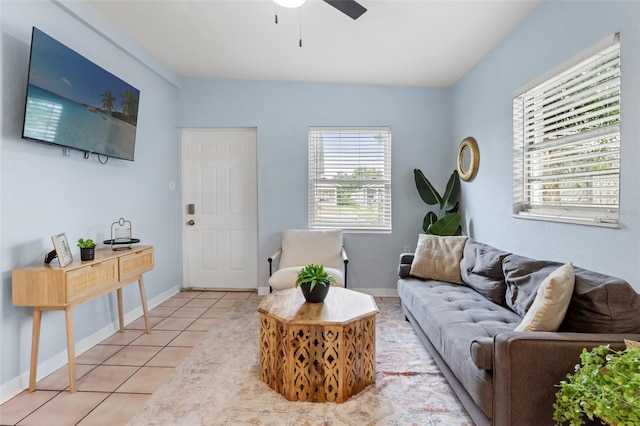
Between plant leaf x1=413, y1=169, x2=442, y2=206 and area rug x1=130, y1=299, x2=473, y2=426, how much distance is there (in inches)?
73.2

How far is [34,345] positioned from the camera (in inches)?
81.7

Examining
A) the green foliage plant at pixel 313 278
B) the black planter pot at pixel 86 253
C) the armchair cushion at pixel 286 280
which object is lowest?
the armchair cushion at pixel 286 280

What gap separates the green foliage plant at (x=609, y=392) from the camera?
103 cm

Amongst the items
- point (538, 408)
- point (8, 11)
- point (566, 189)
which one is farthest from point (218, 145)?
point (538, 408)

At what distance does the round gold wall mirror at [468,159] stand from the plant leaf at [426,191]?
351 millimetres

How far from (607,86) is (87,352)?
13.0 feet

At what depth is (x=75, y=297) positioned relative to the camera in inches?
83.0

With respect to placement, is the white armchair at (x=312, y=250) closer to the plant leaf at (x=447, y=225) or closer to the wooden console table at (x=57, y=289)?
the plant leaf at (x=447, y=225)

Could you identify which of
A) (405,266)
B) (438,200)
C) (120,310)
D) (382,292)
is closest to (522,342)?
(405,266)

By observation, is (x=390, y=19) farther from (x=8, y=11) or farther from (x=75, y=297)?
(x=75, y=297)

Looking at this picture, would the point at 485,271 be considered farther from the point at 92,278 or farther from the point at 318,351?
the point at 92,278

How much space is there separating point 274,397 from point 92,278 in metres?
1.44

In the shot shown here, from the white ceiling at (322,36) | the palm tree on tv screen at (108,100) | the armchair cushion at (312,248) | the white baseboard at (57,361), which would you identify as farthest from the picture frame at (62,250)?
the armchair cushion at (312,248)

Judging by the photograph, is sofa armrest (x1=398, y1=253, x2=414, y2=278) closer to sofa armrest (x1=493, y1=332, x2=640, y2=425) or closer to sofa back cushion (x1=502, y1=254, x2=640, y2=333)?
sofa back cushion (x1=502, y1=254, x2=640, y2=333)
